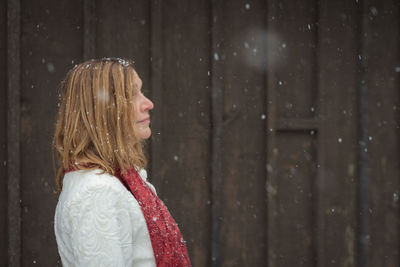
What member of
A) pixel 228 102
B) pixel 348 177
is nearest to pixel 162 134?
pixel 228 102

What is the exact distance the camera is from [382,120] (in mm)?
2912

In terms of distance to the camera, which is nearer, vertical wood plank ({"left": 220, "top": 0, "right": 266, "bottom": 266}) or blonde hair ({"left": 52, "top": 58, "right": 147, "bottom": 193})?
blonde hair ({"left": 52, "top": 58, "right": 147, "bottom": 193})

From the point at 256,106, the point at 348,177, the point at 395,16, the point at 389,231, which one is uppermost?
the point at 395,16

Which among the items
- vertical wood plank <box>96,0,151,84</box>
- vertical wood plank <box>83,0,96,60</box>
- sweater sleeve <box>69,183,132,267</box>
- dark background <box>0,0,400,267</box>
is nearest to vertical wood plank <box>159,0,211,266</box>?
dark background <box>0,0,400,267</box>

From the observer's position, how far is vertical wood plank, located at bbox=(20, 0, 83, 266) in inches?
110

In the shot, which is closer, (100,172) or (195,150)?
(100,172)

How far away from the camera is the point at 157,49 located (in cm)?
286

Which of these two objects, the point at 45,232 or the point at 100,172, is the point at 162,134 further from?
the point at 100,172

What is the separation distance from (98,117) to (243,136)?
162 cm

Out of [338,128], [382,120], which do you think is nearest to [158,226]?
[338,128]

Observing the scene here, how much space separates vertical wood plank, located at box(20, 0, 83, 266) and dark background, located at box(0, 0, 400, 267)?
0.81 ft

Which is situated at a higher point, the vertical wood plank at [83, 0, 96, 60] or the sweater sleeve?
the vertical wood plank at [83, 0, 96, 60]

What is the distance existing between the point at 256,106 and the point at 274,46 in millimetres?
394

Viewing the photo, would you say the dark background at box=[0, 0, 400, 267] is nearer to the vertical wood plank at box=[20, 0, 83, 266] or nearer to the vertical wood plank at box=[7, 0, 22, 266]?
the vertical wood plank at box=[20, 0, 83, 266]
